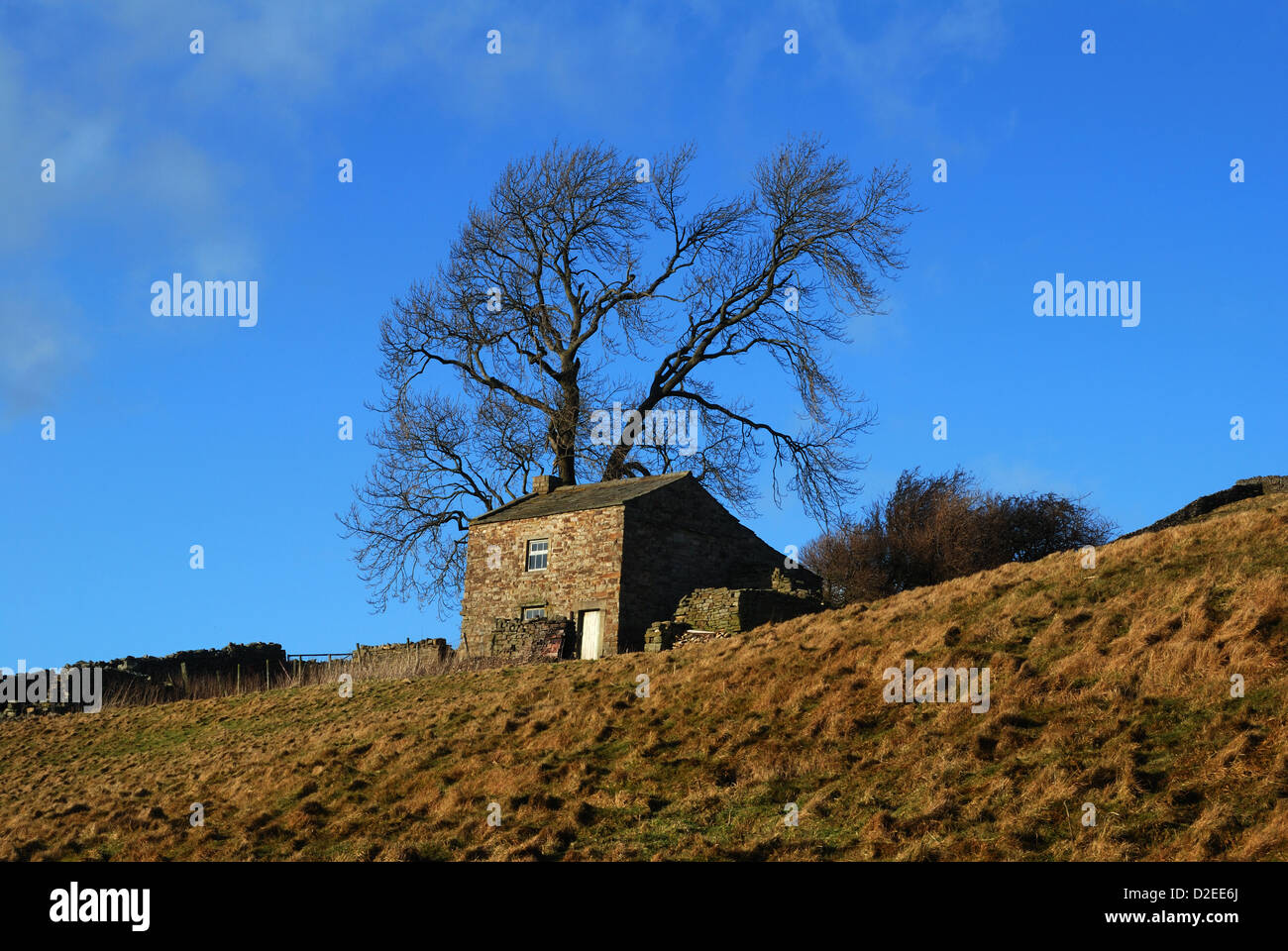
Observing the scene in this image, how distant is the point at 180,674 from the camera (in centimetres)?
4122

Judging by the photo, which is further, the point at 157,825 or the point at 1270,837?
the point at 157,825

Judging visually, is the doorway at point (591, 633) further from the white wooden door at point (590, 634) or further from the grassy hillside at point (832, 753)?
the grassy hillside at point (832, 753)

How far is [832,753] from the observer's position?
18.0 metres

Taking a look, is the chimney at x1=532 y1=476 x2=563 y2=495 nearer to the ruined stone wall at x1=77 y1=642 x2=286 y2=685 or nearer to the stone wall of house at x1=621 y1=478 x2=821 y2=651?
the stone wall of house at x1=621 y1=478 x2=821 y2=651

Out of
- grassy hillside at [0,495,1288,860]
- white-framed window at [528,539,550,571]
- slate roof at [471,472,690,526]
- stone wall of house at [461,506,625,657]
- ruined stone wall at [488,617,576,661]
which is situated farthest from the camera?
white-framed window at [528,539,550,571]

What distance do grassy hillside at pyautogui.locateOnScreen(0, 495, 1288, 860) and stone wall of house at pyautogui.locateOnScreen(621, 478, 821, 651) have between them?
695 cm

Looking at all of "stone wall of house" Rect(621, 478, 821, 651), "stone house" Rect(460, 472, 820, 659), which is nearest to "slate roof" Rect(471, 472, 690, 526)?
"stone house" Rect(460, 472, 820, 659)

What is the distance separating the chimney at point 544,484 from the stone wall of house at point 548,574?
351cm

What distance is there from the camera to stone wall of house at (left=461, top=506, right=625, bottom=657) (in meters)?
36.1

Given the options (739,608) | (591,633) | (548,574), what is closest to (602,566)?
(591,633)

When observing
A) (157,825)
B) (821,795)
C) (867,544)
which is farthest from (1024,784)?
(867,544)
